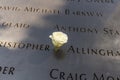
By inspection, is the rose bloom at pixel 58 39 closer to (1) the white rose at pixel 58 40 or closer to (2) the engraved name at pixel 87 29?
(1) the white rose at pixel 58 40

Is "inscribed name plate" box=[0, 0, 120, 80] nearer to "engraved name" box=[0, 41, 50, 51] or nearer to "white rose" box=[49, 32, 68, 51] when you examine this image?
"engraved name" box=[0, 41, 50, 51]

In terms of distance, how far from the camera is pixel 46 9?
4.13m

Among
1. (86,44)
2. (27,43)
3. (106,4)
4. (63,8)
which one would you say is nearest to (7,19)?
(27,43)

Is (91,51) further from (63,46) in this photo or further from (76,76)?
(76,76)

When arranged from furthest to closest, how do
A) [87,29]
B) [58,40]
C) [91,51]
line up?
[87,29] → [91,51] → [58,40]

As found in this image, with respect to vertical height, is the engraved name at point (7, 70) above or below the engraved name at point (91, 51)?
below

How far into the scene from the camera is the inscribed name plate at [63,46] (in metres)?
3.19

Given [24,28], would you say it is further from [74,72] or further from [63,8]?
[74,72]

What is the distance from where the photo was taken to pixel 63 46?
137 inches

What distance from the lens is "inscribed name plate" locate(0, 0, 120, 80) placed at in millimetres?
3189

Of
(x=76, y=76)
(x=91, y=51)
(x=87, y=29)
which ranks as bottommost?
(x=76, y=76)

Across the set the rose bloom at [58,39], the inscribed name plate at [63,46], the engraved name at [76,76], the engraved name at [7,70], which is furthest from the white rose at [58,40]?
the engraved name at [7,70]

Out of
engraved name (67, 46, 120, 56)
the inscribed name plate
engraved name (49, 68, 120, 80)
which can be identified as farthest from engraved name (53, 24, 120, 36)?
engraved name (49, 68, 120, 80)

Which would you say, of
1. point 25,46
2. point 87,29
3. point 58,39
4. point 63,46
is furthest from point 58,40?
point 87,29
